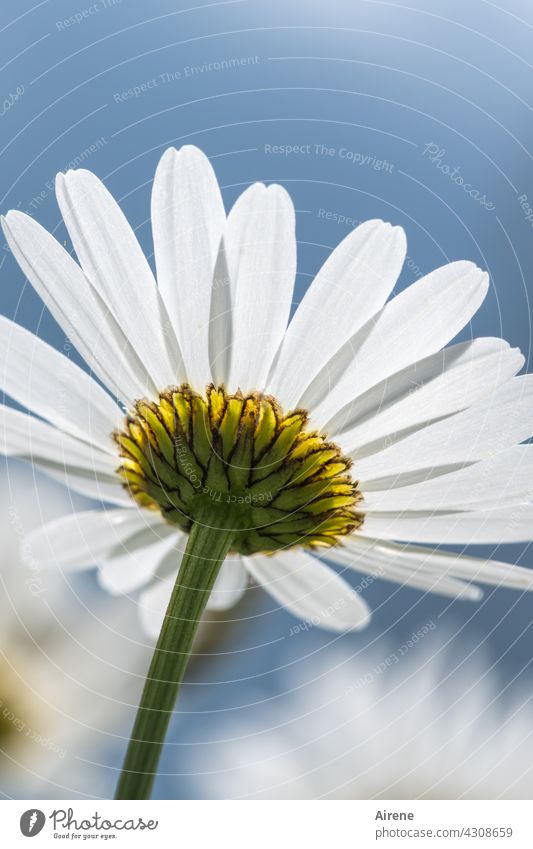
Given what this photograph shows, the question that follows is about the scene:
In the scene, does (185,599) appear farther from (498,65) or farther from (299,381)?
(498,65)

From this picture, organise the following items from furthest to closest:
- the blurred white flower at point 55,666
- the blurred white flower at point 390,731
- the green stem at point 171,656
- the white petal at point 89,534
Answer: the blurred white flower at point 390,731, the blurred white flower at point 55,666, the white petal at point 89,534, the green stem at point 171,656

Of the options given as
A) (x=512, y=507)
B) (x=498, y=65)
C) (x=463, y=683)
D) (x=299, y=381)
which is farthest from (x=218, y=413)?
(x=463, y=683)

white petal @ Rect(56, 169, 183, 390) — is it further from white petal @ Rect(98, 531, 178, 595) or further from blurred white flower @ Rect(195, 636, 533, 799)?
blurred white flower @ Rect(195, 636, 533, 799)

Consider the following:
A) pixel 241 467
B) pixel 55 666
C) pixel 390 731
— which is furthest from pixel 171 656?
pixel 390 731

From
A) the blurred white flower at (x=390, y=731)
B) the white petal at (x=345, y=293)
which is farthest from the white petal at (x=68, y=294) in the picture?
the blurred white flower at (x=390, y=731)

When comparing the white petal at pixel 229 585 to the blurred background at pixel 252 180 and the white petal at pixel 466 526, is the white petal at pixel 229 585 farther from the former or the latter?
the white petal at pixel 466 526
